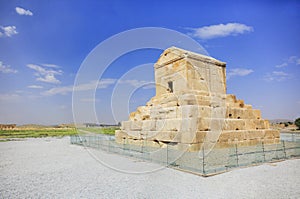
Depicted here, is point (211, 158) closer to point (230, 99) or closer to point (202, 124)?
point (202, 124)

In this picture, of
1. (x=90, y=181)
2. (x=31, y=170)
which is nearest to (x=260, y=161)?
(x=90, y=181)

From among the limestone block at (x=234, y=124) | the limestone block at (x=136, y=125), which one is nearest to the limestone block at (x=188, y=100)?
the limestone block at (x=234, y=124)

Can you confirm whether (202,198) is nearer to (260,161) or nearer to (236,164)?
(236,164)

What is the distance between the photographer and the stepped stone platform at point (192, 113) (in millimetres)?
→ 11938

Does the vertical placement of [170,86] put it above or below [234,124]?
above

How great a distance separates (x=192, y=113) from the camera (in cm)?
1212

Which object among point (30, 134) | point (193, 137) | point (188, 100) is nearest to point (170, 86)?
point (188, 100)

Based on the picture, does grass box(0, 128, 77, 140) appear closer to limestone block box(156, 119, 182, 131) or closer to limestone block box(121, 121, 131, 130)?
limestone block box(121, 121, 131, 130)

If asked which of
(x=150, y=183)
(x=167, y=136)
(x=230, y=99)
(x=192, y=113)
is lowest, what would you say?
(x=150, y=183)

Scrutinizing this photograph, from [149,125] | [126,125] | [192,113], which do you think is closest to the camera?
[192,113]

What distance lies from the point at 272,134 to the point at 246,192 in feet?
37.5

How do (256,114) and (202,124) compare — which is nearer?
(202,124)

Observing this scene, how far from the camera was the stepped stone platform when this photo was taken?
39.2ft

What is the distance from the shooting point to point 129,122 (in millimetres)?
17094
